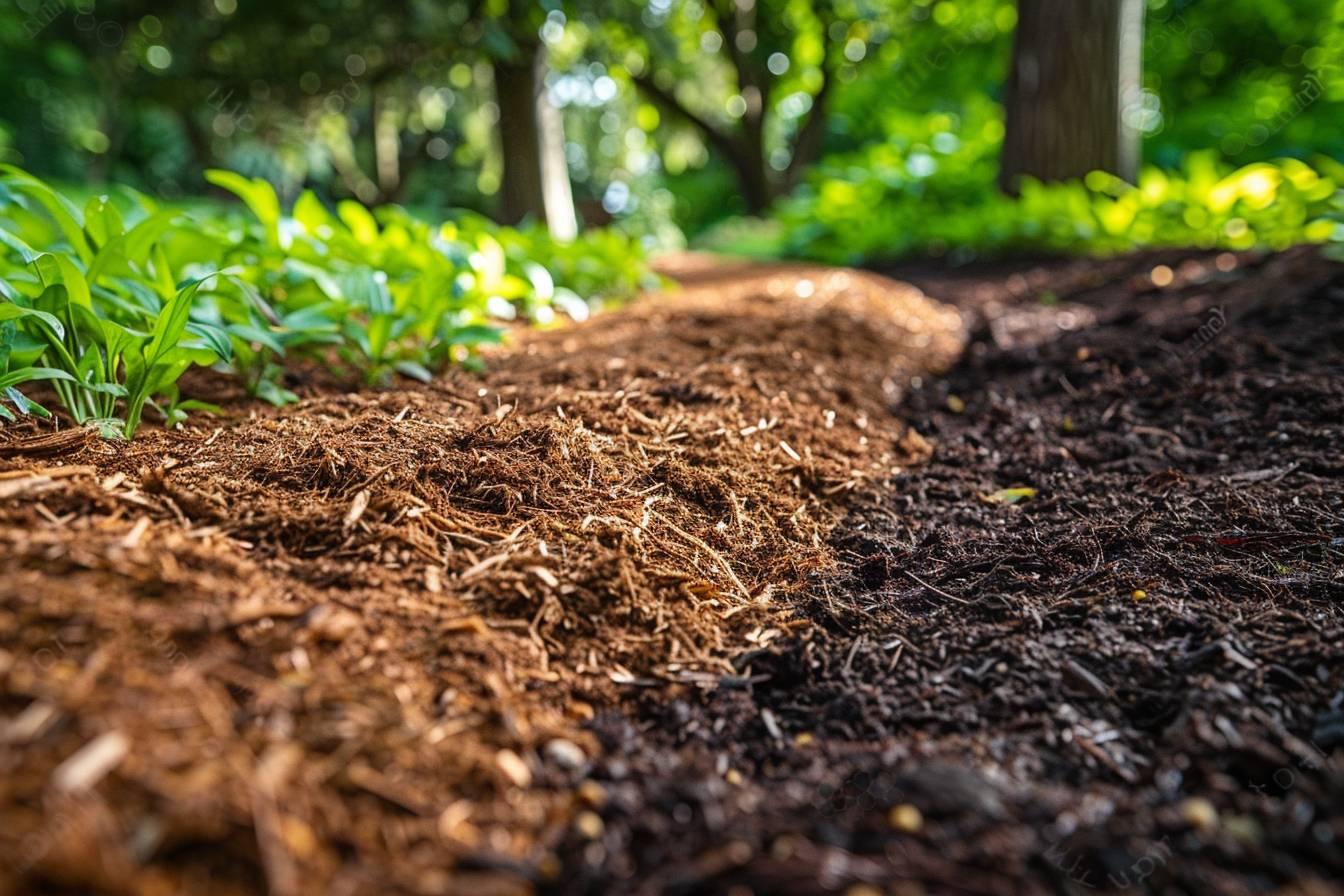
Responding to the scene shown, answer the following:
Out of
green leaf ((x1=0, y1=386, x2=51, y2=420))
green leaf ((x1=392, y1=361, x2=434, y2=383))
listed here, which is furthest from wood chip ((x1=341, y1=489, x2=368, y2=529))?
green leaf ((x1=392, y1=361, x2=434, y2=383))

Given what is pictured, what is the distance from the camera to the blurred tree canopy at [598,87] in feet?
20.1

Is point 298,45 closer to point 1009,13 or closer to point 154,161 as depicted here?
point 1009,13

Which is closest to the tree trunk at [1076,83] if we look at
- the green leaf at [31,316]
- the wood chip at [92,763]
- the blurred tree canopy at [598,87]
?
the blurred tree canopy at [598,87]

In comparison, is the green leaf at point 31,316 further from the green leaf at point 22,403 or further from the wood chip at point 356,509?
the wood chip at point 356,509

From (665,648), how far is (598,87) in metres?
11.6

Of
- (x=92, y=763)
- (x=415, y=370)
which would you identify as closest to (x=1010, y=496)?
(x=415, y=370)

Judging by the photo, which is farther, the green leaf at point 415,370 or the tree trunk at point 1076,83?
the tree trunk at point 1076,83

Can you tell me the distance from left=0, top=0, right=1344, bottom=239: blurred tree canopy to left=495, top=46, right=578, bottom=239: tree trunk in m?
0.08

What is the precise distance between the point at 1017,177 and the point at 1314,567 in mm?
5655

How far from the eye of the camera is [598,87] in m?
11.6

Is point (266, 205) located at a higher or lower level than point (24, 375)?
higher

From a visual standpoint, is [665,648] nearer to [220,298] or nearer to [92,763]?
[92,763]

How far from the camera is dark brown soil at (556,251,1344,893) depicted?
0.98m

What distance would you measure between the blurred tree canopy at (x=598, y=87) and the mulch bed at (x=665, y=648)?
3.96 metres
